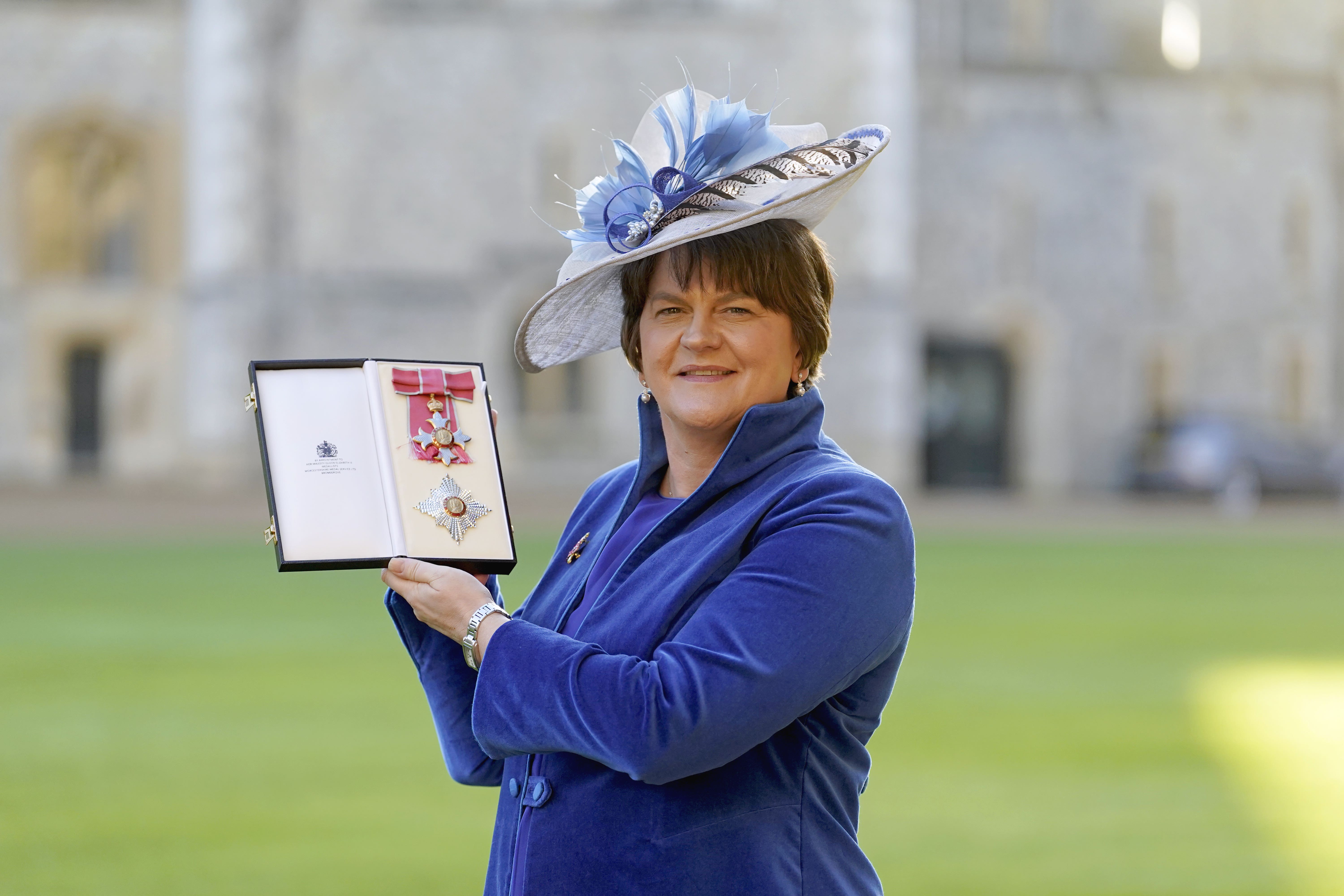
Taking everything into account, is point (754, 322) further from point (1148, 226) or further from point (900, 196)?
point (1148, 226)

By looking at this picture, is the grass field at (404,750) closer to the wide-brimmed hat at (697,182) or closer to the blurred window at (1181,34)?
the wide-brimmed hat at (697,182)

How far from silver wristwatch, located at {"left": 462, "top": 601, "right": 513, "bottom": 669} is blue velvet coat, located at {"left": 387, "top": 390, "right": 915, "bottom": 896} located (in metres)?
0.07

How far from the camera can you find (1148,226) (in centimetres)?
3109

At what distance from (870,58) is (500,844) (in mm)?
25654

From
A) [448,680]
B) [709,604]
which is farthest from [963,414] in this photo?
[709,604]

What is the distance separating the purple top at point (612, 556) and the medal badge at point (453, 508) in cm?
18

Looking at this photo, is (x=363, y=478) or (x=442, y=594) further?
(x=363, y=478)

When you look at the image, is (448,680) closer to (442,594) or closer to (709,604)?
(442,594)

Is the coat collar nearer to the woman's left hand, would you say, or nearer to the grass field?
the woman's left hand

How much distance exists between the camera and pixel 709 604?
2.00m

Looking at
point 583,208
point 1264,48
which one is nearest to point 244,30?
point 1264,48

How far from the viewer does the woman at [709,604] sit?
196 cm

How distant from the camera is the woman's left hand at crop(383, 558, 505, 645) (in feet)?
7.10

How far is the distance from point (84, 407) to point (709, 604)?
29.9 metres
